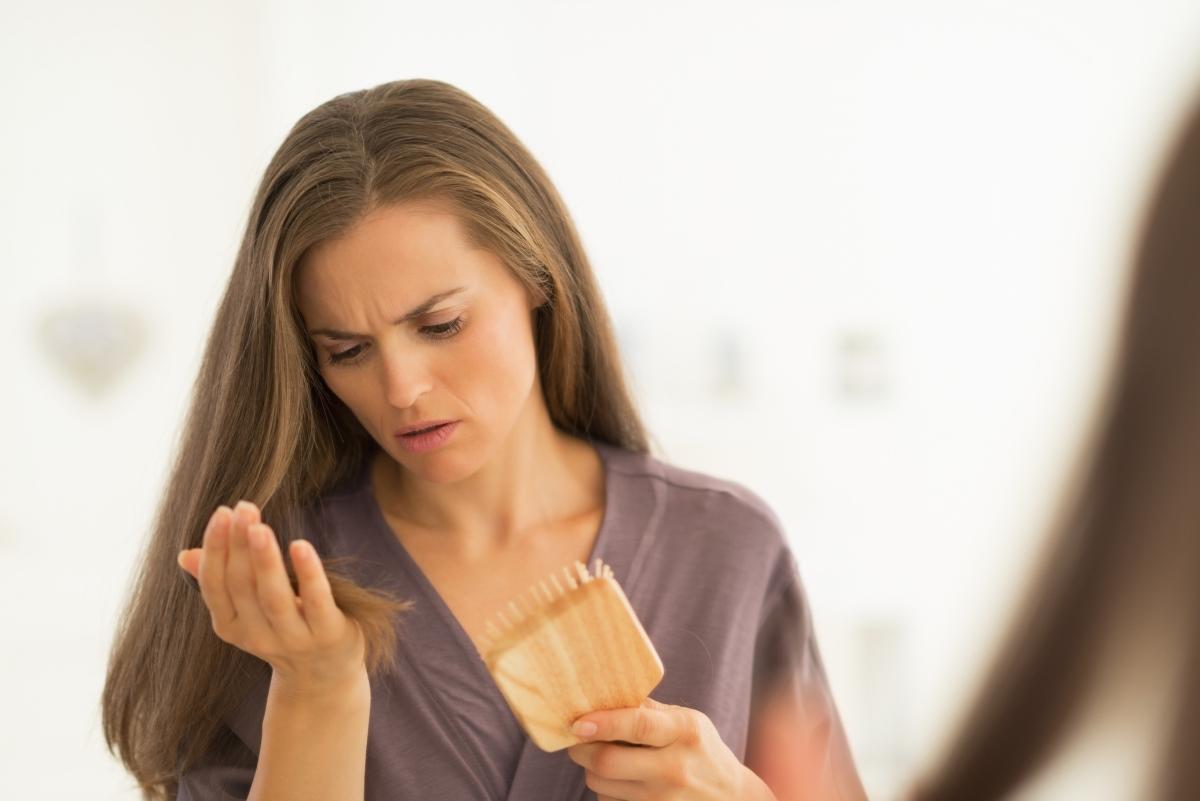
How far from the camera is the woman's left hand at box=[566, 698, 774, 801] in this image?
3.11 ft

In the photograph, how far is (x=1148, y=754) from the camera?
0.99ft

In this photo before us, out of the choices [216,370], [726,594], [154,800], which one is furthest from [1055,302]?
[154,800]

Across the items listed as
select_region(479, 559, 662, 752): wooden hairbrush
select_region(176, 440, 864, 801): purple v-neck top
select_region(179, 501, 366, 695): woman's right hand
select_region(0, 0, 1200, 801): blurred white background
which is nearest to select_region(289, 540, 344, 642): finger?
select_region(179, 501, 366, 695): woman's right hand

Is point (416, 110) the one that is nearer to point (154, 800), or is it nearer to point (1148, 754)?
point (154, 800)

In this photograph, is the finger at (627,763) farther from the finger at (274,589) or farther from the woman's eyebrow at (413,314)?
the woman's eyebrow at (413,314)

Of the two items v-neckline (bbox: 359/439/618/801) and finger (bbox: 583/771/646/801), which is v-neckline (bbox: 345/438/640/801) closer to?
v-neckline (bbox: 359/439/618/801)

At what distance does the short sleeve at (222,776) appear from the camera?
47.2 inches

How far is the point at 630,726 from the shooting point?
945 millimetres

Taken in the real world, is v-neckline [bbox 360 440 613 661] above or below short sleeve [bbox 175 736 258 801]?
above

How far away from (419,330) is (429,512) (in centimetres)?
30

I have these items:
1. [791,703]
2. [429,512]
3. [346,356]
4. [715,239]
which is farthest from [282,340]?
[715,239]

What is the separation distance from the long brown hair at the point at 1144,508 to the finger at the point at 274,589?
2.03 ft

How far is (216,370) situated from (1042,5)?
A: 5.19ft

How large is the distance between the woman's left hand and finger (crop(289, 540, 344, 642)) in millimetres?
212
